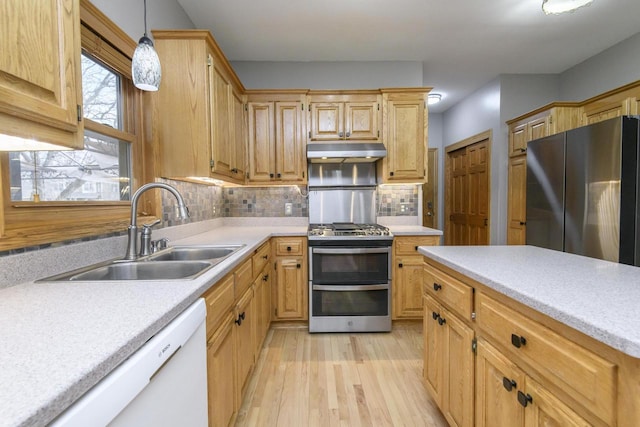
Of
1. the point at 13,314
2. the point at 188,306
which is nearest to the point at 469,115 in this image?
the point at 188,306

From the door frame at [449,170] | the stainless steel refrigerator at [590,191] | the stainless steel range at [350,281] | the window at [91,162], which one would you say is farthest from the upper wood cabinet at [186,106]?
the door frame at [449,170]

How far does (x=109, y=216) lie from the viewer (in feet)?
5.25

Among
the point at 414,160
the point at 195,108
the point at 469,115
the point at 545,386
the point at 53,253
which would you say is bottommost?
the point at 545,386

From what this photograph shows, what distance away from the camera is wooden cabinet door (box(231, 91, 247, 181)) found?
2.68 meters

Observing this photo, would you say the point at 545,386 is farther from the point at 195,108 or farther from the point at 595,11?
the point at 595,11

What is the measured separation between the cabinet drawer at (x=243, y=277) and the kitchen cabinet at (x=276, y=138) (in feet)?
4.54

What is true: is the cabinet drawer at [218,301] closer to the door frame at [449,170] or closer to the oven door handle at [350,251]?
the oven door handle at [350,251]

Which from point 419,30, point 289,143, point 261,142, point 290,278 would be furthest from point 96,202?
point 419,30

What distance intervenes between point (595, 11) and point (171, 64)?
3492 mm

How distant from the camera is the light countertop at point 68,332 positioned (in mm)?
458

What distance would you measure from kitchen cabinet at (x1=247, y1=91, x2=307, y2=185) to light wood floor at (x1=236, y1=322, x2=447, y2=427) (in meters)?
1.58

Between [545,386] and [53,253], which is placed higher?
[53,253]

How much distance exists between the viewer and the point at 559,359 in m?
0.81

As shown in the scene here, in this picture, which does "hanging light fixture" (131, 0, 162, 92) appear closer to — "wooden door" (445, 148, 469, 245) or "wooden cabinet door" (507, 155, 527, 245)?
"wooden cabinet door" (507, 155, 527, 245)
